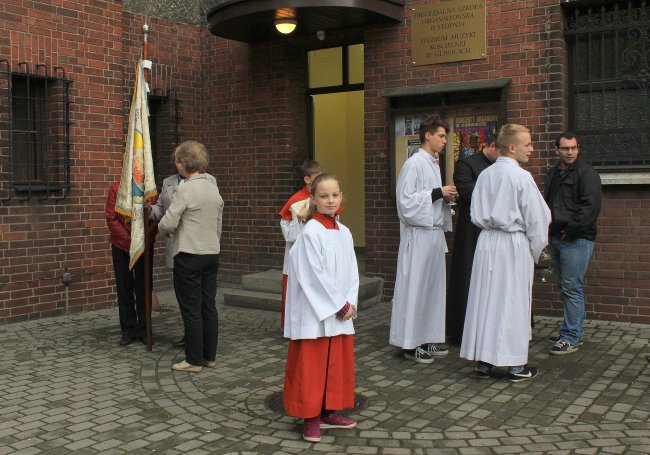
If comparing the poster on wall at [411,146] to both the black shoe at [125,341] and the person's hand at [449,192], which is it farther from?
the black shoe at [125,341]

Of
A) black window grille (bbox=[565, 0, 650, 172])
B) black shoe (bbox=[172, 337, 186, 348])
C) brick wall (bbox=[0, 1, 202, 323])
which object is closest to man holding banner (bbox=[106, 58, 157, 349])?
black shoe (bbox=[172, 337, 186, 348])

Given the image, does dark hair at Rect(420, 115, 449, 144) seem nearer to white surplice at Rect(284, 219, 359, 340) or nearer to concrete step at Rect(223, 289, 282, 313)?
white surplice at Rect(284, 219, 359, 340)

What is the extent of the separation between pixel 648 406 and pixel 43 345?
528 centimetres

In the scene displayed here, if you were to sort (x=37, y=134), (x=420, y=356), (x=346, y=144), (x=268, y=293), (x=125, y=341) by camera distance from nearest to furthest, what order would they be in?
(x=420, y=356) → (x=125, y=341) → (x=37, y=134) → (x=268, y=293) → (x=346, y=144)

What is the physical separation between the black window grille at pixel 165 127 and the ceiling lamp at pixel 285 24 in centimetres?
215

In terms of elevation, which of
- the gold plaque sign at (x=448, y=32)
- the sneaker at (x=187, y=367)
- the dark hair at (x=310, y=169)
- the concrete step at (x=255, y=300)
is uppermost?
the gold plaque sign at (x=448, y=32)

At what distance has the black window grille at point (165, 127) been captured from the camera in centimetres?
1034

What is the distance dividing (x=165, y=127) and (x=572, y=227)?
6132 millimetres

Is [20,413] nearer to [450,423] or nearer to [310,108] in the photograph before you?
[450,423]

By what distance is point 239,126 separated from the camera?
1043cm

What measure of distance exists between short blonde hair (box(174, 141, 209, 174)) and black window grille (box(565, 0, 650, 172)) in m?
4.13

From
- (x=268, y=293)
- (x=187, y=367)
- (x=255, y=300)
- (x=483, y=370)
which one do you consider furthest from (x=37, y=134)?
(x=483, y=370)

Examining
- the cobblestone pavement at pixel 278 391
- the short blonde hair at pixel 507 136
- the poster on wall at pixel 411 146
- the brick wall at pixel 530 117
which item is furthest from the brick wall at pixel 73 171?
the short blonde hair at pixel 507 136

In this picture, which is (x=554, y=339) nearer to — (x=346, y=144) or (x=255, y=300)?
(x=255, y=300)
